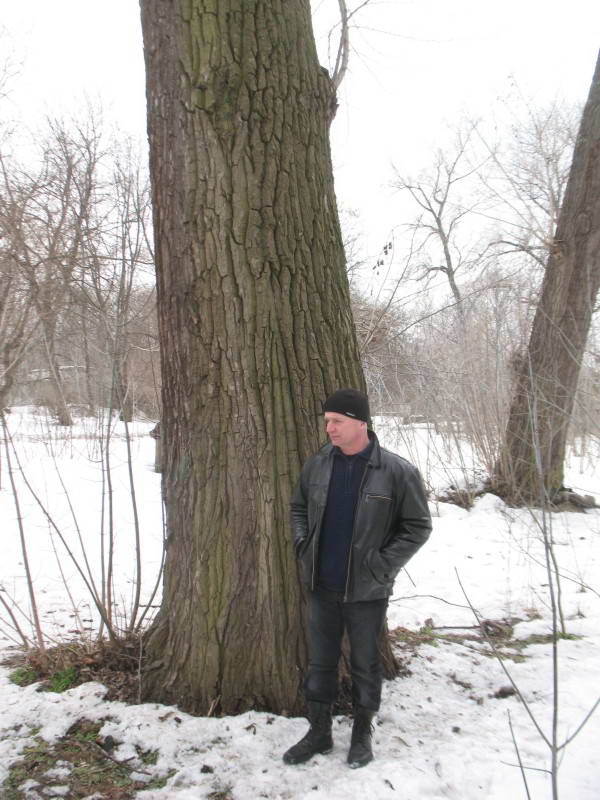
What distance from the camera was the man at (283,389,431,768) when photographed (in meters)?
2.41

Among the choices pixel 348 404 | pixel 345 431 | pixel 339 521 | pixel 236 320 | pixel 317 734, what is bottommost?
pixel 317 734

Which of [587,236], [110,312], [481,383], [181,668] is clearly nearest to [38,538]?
[110,312]

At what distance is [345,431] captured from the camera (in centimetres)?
245

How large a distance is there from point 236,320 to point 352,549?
1.23 meters

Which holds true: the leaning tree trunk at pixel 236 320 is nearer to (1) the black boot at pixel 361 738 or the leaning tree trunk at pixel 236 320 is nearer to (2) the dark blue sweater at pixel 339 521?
(2) the dark blue sweater at pixel 339 521

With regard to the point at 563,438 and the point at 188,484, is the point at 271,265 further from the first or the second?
the point at 563,438

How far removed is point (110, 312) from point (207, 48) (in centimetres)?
189

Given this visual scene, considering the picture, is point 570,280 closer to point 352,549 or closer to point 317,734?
point 352,549

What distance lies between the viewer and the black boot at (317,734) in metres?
2.40

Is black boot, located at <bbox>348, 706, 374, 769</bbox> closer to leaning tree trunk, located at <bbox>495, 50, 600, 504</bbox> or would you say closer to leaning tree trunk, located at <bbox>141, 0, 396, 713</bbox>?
leaning tree trunk, located at <bbox>141, 0, 396, 713</bbox>

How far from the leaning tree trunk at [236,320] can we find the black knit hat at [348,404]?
32 centimetres

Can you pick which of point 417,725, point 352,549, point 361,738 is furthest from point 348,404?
point 417,725

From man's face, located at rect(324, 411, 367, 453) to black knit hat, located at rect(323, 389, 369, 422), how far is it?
2 centimetres

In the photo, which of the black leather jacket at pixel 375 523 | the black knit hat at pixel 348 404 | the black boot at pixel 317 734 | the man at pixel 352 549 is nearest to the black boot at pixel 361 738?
the man at pixel 352 549
